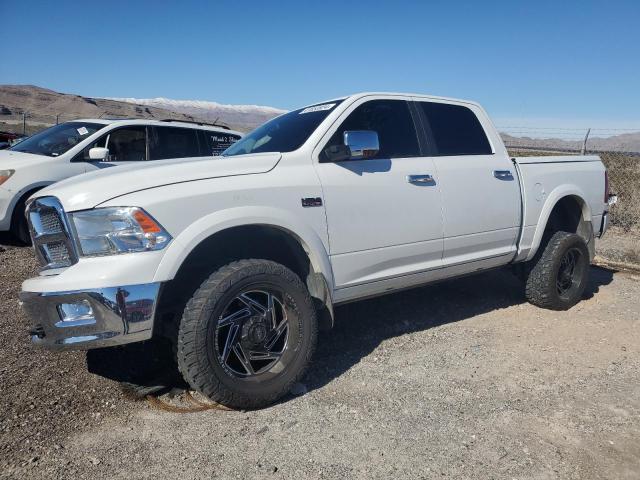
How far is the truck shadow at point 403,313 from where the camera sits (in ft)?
12.6

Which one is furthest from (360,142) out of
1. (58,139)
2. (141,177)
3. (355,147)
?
(58,139)

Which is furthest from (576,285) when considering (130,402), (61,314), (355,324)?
(61,314)

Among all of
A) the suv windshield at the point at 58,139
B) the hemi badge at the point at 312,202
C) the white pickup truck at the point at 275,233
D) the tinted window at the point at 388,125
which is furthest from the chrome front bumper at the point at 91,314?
the suv windshield at the point at 58,139

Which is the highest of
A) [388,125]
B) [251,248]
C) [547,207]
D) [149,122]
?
[149,122]

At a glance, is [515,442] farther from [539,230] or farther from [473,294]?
[473,294]

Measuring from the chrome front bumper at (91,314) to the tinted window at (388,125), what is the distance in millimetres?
1821

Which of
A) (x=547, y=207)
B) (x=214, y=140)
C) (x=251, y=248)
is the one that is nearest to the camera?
(x=251, y=248)

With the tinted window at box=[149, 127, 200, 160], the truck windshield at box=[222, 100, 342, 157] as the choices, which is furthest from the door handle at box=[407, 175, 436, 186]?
the tinted window at box=[149, 127, 200, 160]

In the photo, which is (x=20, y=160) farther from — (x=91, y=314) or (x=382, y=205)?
(x=382, y=205)

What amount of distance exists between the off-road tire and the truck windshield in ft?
8.62

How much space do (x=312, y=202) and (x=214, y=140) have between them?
5.98 m

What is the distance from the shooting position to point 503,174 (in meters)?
4.50

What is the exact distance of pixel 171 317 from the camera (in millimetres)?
3162

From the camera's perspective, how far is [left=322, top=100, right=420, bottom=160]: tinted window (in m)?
3.81
